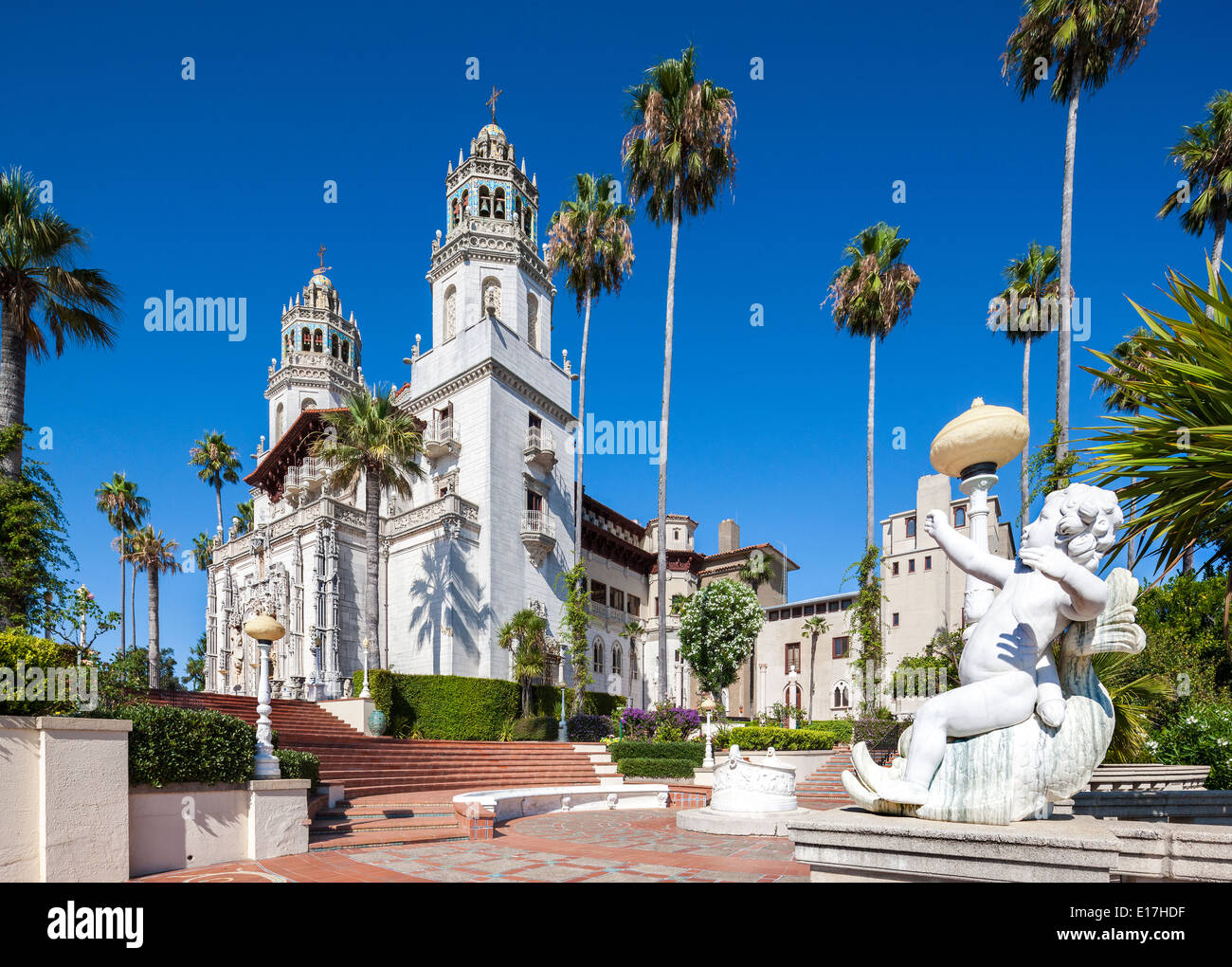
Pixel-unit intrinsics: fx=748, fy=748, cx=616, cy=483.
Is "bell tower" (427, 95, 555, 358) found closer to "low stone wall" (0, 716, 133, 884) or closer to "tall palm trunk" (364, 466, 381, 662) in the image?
"tall palm trunk" (364, 466, 381, 662)

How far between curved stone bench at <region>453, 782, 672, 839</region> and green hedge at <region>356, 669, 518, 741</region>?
8.26 metres

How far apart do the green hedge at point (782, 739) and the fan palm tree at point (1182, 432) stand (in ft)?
55.4

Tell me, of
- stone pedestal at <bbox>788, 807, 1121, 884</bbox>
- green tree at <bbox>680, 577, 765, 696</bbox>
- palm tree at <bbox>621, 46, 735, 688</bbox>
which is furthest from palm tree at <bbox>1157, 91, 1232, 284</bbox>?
stone pedestal at <bbox>788, 807, 1121, 884</bbox>

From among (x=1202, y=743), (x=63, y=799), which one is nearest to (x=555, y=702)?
(x=1202, y=743)

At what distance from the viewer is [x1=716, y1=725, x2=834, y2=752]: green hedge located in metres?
21.5

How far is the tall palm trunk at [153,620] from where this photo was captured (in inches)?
1409

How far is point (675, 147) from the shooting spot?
1091 inches

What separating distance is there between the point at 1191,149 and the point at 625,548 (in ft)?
102

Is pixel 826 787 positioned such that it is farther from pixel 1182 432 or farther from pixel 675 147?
pixel 675 147

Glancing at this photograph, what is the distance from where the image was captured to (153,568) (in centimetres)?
3994

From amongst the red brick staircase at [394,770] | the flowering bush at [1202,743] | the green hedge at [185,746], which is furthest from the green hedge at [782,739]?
the green hedge at [185,746]

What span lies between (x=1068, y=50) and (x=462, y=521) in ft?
82.3
